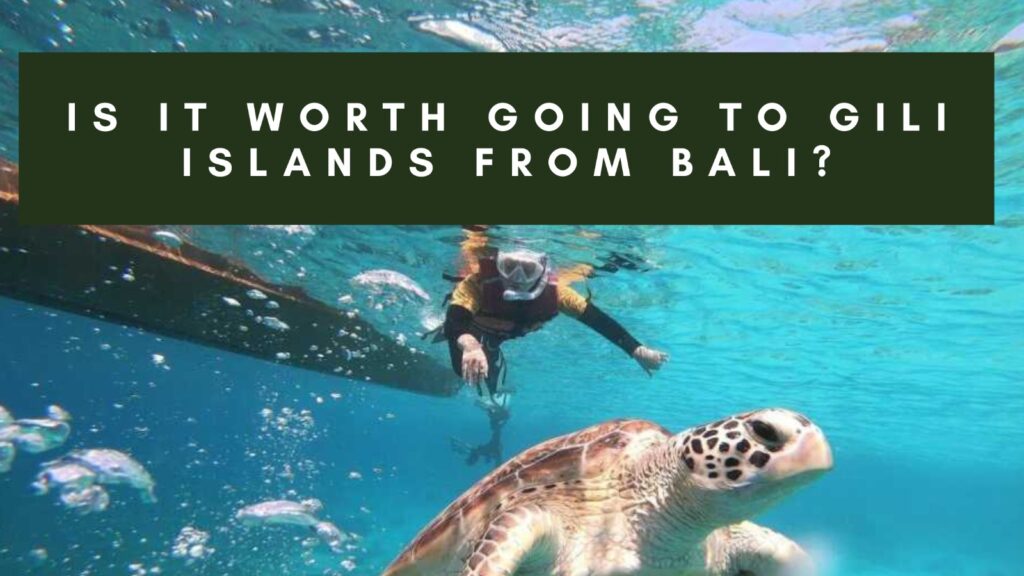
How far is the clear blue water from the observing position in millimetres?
6383

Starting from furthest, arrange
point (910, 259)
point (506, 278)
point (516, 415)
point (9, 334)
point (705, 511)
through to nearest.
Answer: point (516, 415) → point (9, 334) → point (910, 259) → point (506, 278) → point (705, 511)

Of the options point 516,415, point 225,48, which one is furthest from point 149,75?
point 516,415

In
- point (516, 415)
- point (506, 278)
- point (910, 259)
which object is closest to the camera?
point (506, 278)

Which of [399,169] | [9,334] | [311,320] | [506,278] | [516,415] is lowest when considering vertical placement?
[516,415]

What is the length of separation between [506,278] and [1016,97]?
627cm

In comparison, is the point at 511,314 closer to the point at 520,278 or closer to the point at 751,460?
the point at 520,278

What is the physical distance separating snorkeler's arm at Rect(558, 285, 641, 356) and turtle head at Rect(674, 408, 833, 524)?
133 inches

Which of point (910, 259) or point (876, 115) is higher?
point (876, 115)

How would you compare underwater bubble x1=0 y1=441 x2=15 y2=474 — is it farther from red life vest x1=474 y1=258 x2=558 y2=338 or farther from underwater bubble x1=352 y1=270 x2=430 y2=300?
red life vest x1=474 y1=258 x2=558 y2=338

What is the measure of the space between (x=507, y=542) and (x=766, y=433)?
1.19 metres

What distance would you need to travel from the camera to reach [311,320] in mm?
10906

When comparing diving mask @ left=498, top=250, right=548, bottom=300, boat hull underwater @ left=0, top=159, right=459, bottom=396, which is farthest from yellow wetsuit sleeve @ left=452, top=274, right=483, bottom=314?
boat hull underwater @ left=0, top=159, right=459, bottom=396

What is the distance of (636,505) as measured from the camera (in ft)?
10.0

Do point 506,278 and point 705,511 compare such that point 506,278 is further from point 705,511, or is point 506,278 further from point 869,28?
point 705,511
